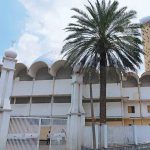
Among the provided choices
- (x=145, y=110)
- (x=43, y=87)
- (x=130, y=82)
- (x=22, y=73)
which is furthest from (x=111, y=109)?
(x=22, y=73)

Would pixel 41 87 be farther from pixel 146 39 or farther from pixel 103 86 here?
pixel 146 39

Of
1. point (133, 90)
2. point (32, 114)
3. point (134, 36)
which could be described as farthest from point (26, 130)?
point (133, 90)

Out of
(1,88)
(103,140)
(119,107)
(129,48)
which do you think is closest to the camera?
(1,88)

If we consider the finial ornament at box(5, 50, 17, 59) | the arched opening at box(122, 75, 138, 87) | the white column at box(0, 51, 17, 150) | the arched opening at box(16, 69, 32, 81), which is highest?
the arched opening at box(16, 69, 32, 81)

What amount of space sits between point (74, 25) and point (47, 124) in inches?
317

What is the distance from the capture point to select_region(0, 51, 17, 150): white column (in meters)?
12.5

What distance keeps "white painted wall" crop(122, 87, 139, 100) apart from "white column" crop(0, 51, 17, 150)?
2219 centimetres

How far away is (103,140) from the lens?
15.8 m

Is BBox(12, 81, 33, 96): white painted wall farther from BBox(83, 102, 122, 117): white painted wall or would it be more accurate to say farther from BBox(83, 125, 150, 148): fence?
BBox(83, 125, 150, 148): fence

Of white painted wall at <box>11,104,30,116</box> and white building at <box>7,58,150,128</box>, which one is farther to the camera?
white painted wall at <box>11,104,30,116</box>

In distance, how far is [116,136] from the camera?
16406 millimetres

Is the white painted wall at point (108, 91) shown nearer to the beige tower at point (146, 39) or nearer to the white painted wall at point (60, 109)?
the white painted wall at point (60, 109)

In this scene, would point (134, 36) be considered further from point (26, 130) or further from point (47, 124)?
point (26, 130)

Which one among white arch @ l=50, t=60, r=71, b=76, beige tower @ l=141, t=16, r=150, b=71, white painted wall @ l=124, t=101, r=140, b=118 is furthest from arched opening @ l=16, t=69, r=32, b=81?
beige tower @ l=141, t=16, r=150, b=71
